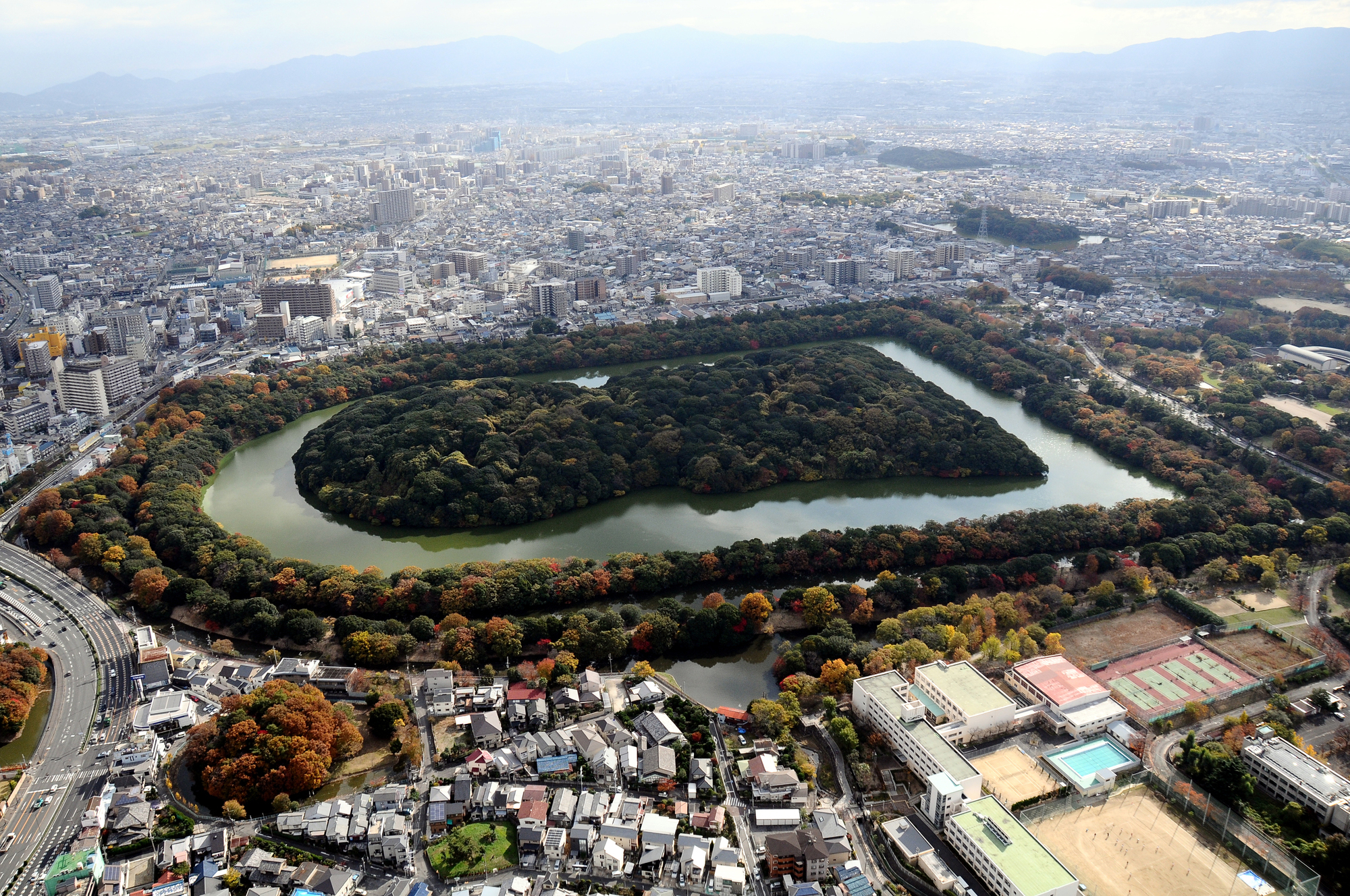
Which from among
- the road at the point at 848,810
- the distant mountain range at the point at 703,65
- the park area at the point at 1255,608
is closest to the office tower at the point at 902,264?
the park area at the point at 1255,608

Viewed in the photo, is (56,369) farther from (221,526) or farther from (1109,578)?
(1109,578)

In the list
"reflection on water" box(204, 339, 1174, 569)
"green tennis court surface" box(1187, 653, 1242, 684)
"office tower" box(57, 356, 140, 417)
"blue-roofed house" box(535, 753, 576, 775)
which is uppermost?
"office tower" box(57, 356, 140, 417)

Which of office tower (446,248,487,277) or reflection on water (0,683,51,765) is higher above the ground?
office tower (446,248,487,277)

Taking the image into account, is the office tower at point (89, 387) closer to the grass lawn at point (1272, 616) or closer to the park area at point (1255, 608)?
the park area at point (1255, 608)

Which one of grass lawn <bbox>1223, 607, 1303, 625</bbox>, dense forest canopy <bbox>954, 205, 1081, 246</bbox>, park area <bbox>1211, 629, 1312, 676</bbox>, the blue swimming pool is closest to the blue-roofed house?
the blue swimming pool

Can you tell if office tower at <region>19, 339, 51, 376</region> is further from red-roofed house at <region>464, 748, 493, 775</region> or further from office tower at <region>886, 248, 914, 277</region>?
office tower at <region>886, 248, 914, 277</region>

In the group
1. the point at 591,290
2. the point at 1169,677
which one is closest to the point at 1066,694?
the point at 1169,677

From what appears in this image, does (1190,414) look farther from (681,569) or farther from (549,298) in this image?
(549,298)
